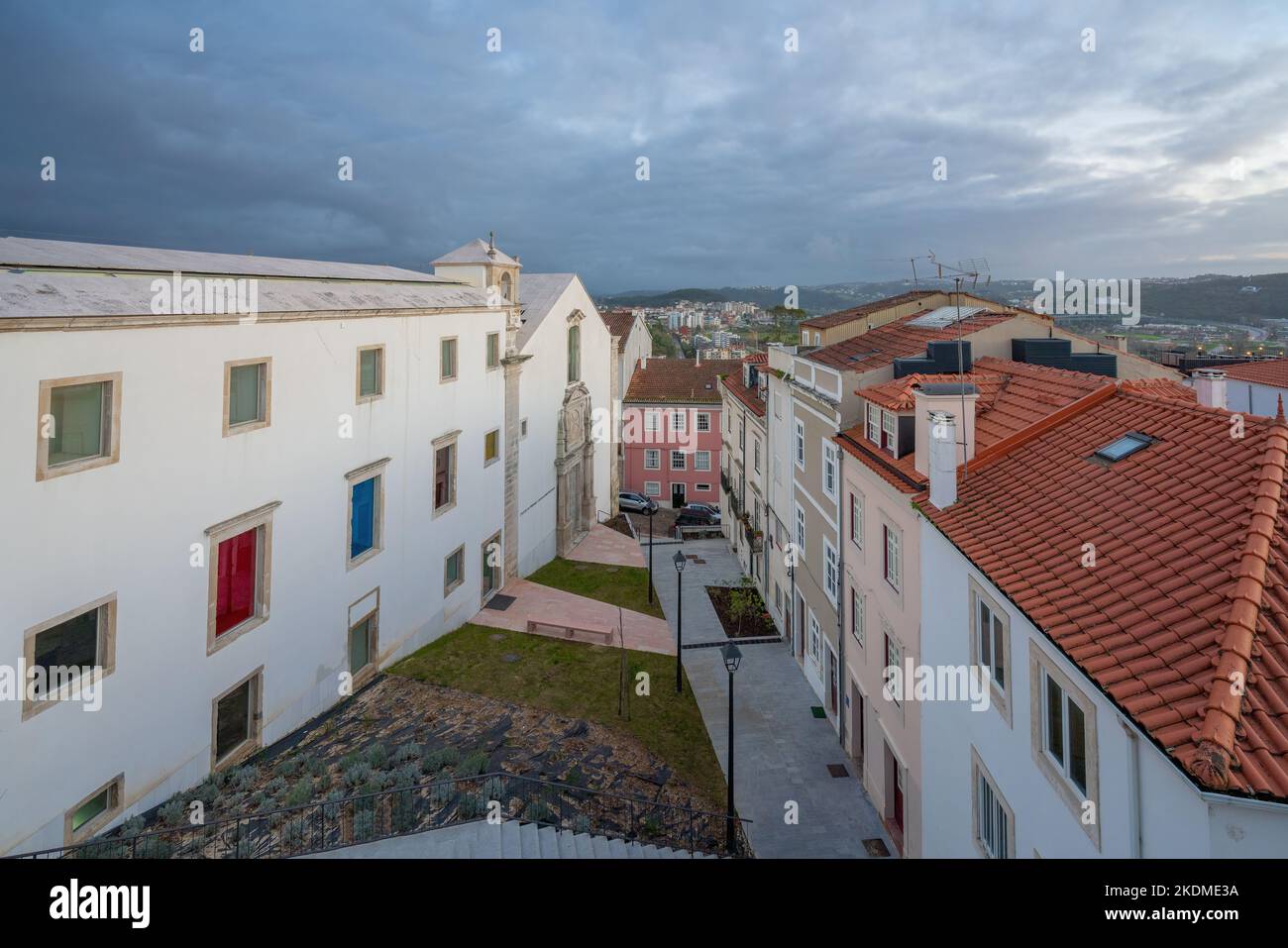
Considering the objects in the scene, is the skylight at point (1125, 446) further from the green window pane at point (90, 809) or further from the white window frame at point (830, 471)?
the green window pane at point (90, 809)

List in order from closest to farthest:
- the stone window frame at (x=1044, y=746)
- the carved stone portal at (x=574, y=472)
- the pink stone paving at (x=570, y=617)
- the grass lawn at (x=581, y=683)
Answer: the stone window frame at (x=1044, y=746), the grass lawn at (x=581, y=683), the pink stone paving at (x=570, y=617), the carved stone portal at (x=574, y=472)

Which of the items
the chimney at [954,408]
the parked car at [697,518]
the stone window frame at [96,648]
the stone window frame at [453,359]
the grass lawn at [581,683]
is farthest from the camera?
the parked car at [697,518]

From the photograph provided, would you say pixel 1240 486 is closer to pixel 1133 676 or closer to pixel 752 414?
pixel 1133 676

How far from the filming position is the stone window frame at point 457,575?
26.6m

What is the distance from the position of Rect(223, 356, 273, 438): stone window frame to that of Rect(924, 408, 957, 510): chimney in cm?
1445

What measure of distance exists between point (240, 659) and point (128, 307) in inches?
312

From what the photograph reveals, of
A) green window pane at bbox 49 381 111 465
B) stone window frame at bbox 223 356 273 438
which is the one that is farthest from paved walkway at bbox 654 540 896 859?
green window pane at bbox 49 381 111 465

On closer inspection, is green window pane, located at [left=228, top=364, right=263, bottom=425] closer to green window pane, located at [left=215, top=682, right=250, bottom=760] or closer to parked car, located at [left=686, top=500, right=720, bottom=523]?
green window pane, located at [left=215, top=682, right=250, bottom=760]

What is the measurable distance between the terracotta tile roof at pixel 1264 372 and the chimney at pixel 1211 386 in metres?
16.7

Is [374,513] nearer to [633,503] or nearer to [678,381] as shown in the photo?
[633,503]

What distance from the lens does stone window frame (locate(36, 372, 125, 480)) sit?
38.1 ft

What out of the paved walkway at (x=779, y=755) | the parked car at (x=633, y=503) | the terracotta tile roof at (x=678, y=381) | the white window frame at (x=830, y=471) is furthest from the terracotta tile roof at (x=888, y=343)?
the terracotta tile roof at (x=678, y=381)

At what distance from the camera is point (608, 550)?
41938 mm

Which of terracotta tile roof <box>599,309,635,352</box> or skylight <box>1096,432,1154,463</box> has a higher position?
terracotta tile roof <box>599,309,635,352</box>
